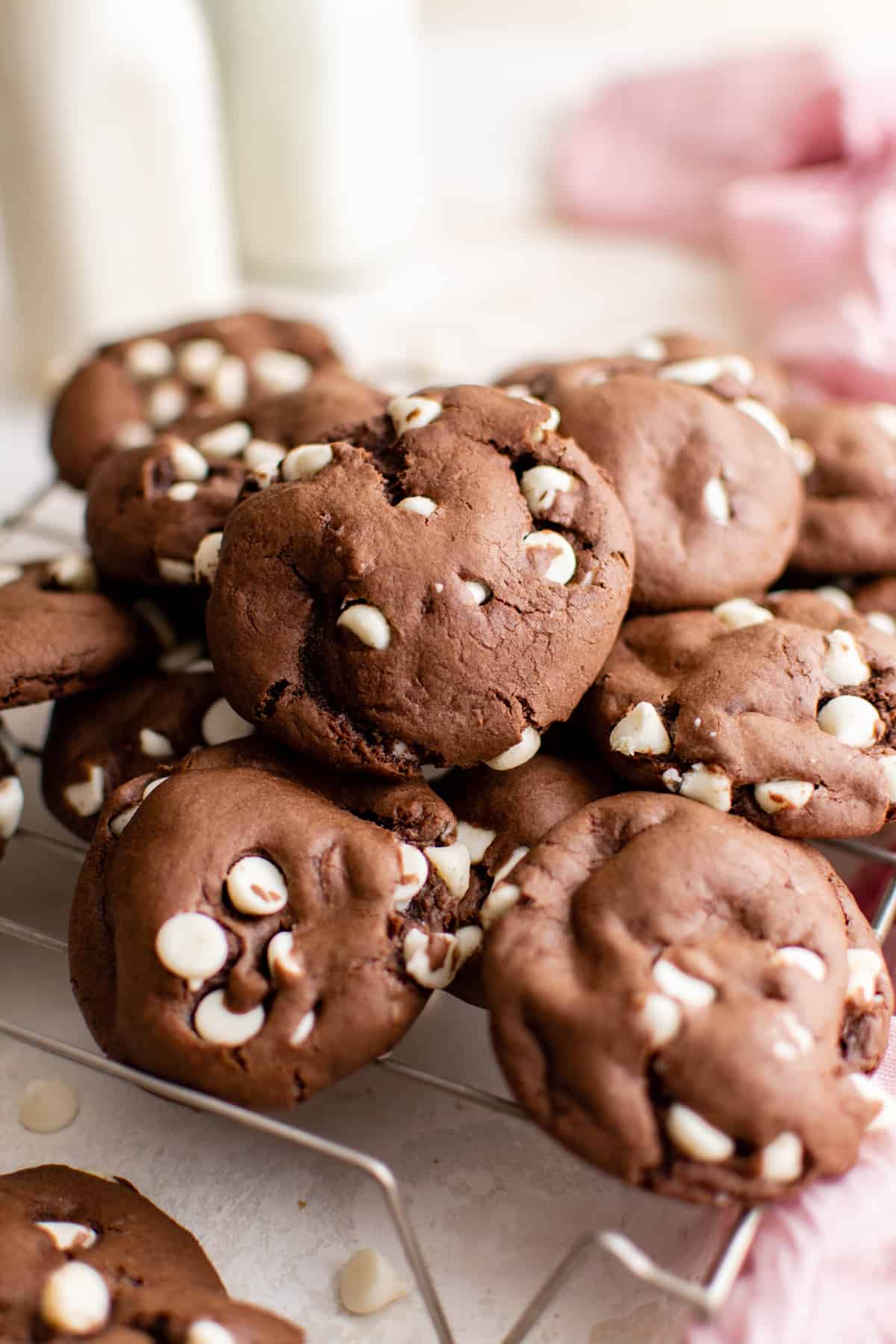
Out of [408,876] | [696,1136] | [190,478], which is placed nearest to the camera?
[696,1136]

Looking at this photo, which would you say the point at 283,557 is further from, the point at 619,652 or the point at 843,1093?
the point at 843,1093

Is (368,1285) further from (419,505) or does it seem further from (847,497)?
(847,497)

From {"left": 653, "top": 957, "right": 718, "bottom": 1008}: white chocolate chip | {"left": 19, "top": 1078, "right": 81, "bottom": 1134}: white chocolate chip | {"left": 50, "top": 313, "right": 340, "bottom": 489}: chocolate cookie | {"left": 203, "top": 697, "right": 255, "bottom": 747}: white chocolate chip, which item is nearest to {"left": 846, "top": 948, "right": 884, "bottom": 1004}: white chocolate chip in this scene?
{"left": 653, "top": 957, "right": 718, "bottom": 1008}: white chocolate chip

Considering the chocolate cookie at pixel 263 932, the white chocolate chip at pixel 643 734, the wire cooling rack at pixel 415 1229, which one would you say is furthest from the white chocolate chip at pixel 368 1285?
the white chocolate chip at pixel 643 734

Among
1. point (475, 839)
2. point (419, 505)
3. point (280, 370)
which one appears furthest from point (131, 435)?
point (475, 839)

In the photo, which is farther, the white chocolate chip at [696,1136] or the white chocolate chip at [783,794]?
the white chocolate chip at [783,794]

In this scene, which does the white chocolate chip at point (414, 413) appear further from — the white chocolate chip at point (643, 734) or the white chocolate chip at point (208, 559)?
the white chocolate chip at point (643, 734)

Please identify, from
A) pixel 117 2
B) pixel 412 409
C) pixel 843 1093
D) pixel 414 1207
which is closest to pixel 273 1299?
pixel 414 1207
